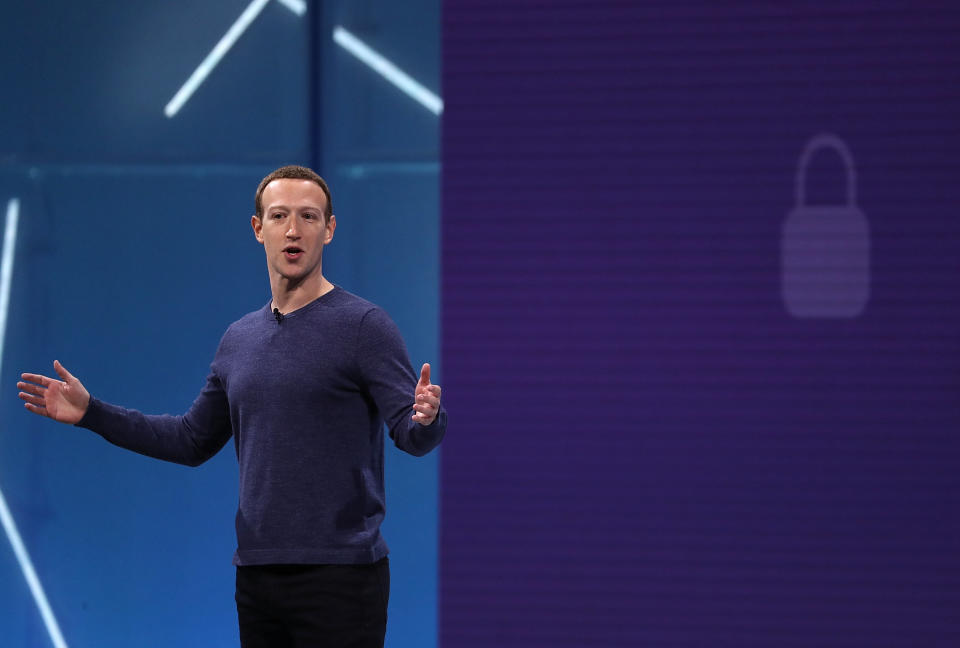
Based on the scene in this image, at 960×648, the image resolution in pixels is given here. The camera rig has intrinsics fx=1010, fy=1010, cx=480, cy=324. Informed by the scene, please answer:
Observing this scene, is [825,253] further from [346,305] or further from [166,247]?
[166,247]

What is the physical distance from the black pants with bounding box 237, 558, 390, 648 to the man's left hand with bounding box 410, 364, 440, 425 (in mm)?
340

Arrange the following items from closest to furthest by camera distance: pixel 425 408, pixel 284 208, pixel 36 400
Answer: pixel 425 408
pixel 284 208
pixel 36 400

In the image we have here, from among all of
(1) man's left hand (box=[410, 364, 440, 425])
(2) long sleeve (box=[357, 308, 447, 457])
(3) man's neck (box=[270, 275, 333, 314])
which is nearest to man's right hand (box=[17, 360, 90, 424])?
(3) man's neck (box=[270, 275, 333, 314])

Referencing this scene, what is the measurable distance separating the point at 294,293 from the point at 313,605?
616mm

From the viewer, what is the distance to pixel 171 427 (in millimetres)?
2182

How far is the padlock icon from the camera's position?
7.23ft

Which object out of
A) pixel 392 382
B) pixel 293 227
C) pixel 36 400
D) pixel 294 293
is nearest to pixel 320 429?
pixel 392 382

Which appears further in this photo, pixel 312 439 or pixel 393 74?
pixel 393 74

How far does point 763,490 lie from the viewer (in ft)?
7.24

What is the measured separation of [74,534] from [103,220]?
1.04 metres

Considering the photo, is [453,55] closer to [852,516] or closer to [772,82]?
[772,82]

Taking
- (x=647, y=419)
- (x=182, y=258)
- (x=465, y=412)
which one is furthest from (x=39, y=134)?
(x=647, y=419)

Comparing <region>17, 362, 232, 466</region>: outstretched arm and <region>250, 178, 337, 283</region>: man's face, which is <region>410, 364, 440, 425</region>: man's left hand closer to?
<region>250, 178, 337, 283</region>: man's face

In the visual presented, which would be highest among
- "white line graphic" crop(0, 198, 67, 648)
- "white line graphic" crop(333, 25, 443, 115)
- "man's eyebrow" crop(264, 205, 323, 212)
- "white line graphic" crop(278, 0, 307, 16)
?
"white line graphic" crop(278, 0, 307, 16)
